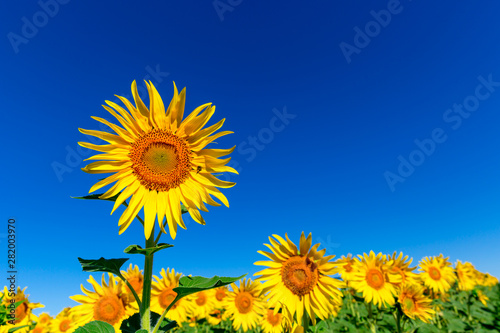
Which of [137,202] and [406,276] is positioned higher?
[406,276]

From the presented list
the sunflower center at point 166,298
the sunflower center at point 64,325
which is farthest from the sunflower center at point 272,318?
the sunflower center at point 64,325

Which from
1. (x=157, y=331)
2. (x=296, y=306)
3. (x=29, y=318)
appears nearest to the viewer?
(x=157, y=331)

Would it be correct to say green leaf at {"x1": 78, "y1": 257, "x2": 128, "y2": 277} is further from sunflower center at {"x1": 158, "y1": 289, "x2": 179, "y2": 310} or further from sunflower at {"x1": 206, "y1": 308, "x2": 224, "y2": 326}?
sunflower at {"x1": 206, "y1": 308, "x2": 224, "y2": 326}

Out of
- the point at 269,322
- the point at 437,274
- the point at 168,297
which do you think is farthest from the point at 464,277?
the point at 168,297

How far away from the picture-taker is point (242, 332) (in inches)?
404

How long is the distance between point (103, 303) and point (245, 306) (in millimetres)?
5303

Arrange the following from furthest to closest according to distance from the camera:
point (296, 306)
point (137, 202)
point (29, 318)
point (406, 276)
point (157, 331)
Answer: point (406, 276)
point (29, 318)
point (296, 306)
point (137, 202)
point (157, 331)

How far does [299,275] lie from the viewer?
18.8 feet

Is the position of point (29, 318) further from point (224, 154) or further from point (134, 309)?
point (224, 154)

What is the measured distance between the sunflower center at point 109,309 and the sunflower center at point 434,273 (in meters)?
9.42

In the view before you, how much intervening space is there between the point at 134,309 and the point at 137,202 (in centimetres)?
313

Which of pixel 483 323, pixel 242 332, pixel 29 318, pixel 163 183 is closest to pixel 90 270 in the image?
pixel 163 183

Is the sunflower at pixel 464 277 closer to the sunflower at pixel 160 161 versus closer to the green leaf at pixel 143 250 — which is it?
the sunflower at pixel 160 161

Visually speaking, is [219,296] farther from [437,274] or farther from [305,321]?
[437,274]
